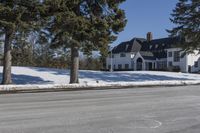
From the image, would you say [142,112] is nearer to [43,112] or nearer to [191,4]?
[43,112]

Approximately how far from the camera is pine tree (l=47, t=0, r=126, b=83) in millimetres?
27766

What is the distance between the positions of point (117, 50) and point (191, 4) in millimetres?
60179

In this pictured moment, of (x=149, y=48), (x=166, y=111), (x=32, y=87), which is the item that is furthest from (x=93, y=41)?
(x=149, y=48)

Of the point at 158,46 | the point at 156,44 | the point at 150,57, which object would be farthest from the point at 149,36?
the point at 150,57

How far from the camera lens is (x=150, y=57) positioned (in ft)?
306

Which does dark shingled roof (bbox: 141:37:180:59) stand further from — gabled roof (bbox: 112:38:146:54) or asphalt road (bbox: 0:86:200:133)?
asphalt road (bbox: 0:86:200:133)

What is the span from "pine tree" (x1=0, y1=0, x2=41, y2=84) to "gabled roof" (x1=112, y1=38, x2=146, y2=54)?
231 ft

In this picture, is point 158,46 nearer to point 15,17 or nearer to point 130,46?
point 130,46

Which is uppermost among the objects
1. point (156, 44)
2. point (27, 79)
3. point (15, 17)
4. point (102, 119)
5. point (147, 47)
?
point (156, 44)

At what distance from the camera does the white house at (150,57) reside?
8362 cm

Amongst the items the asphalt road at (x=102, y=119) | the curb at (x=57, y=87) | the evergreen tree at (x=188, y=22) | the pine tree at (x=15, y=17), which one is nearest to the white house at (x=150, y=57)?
the evergreen tree at (x=188, y=22)

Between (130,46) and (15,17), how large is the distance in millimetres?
74498

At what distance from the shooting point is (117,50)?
10325cm

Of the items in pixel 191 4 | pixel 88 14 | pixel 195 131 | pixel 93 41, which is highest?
pixel 191 4
